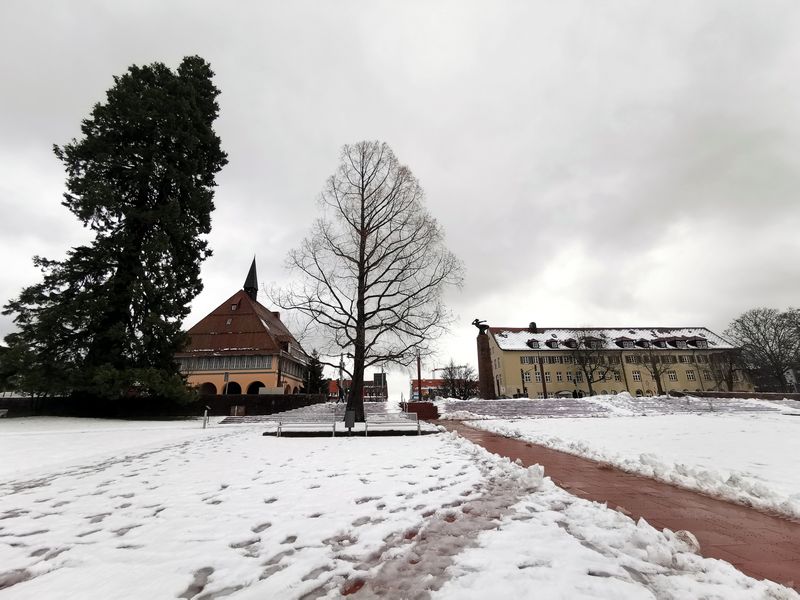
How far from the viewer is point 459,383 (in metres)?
71.5

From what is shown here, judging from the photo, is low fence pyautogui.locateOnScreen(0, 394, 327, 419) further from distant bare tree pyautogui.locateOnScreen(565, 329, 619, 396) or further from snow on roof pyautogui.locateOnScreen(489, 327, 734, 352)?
distant bare tree pyautogui.locateOnScreen(565, 329, 619, 396)

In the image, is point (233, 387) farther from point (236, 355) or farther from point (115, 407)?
point (115, 407)

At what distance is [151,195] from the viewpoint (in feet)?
78.4

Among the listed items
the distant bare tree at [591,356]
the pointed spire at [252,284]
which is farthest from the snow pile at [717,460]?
the distant bare tree at [591,356]

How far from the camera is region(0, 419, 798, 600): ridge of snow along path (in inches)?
90.9

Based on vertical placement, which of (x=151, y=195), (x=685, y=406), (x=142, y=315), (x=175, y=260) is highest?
(x=151, y=195)

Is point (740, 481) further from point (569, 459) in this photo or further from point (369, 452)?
point (369, 452)

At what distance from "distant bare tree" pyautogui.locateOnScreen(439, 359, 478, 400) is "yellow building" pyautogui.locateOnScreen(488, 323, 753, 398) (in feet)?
30.7

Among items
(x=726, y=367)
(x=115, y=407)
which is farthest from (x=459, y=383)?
(x=115, y=407)

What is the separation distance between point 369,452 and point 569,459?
443 centimetres

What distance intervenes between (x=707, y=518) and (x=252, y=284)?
52981mm

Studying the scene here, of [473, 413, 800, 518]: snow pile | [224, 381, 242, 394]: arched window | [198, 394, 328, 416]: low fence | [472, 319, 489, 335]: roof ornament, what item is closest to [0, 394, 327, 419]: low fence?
[198, 394, 328, 416]: low fence

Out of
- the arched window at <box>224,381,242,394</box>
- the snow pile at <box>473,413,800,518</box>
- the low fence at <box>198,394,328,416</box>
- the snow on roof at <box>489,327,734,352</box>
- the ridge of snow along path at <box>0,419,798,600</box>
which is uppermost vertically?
the snow on roof at <box>489,327,734,352</box>

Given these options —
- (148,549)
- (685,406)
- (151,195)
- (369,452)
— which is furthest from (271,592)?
(685,406)
